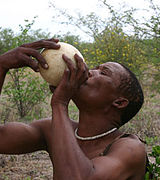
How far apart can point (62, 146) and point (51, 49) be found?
63 centimetres

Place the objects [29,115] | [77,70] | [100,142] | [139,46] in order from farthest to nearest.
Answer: [139,46], [29,115], [100,142], [77,70]

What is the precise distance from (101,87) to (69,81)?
29 cm

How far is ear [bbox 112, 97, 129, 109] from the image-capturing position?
85.5 inches

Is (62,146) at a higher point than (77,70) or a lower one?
lower

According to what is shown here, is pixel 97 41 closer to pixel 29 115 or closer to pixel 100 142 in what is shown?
pixel 29 115

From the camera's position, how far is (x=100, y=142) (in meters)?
2.14

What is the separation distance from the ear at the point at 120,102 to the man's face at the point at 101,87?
0.03 metres

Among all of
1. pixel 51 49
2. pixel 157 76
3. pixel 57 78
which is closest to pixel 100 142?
pixel 57 78

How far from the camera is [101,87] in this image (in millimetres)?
2127

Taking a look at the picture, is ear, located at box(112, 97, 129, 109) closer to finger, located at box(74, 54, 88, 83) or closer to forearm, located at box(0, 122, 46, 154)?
finger, located at box(74, 54, 88, 83)

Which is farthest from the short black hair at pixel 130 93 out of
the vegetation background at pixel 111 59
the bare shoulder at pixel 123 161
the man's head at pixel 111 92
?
the vegetation background at pixel 111 59

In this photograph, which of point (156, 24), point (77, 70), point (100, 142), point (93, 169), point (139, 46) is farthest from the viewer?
point (139, 46)

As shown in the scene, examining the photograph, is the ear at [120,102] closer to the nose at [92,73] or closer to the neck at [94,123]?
the neck at [94,123]

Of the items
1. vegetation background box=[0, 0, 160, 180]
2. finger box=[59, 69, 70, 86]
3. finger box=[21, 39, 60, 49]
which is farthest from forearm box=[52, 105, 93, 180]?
vegetation background box=[0, 0, 160, 180]
